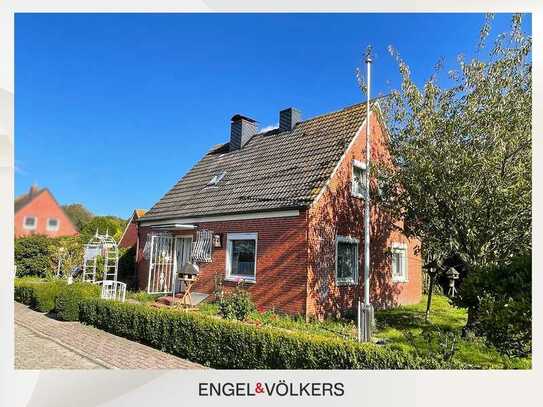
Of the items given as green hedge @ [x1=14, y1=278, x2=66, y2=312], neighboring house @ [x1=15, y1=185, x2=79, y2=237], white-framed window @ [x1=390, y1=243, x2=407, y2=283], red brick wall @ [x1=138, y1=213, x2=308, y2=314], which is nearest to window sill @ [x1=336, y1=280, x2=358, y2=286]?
red brick wall @ [x1=138, y1=213, x2=308, y2=314]

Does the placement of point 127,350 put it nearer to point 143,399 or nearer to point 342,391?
point 143,399

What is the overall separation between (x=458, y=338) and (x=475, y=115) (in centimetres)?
423

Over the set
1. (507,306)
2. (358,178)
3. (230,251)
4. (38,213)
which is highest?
(358,178)

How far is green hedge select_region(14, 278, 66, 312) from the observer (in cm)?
1005

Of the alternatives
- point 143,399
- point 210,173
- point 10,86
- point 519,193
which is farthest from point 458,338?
point 210,173

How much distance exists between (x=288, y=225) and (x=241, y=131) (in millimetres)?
5638

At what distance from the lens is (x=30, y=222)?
552cm

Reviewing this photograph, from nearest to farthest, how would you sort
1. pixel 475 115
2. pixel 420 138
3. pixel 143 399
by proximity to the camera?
pixel 143 399
pixel 475 115
pixel 420 138

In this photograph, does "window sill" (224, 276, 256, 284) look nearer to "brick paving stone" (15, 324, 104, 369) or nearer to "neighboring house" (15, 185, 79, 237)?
"brick paving stone" (15, 324, 104, 369)

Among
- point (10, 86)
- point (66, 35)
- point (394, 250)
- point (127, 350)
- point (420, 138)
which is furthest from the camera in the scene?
point (394, 250)

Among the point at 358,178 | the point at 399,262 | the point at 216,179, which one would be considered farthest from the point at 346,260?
the point at 216,179

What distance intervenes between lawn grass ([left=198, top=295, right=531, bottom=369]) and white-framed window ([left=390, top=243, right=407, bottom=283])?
928 millimetres

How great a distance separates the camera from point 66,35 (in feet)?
19.7

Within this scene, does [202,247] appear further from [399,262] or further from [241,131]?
[399,262]
